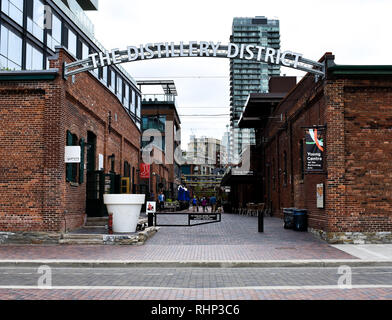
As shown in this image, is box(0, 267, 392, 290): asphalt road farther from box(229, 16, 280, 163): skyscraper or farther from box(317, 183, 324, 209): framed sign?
box(229, 16, 280, 163): skyscraper

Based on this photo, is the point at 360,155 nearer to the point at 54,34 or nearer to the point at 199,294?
the point at 199,294

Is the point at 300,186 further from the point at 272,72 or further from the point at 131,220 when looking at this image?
the point at 272,72

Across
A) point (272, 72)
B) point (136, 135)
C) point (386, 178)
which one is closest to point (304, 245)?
point (386, 178)

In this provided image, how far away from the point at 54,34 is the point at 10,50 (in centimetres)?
659

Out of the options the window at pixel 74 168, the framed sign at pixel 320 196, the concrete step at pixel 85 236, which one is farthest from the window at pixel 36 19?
the framed sign at pixel 320 196

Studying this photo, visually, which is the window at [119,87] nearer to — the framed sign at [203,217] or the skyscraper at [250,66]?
the framed sign at [203,217]

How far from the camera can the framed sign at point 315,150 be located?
15.8m

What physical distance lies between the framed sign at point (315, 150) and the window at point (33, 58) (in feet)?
73.4

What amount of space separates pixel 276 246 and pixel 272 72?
478ft

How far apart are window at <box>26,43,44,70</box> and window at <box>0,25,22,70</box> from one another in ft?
3.33

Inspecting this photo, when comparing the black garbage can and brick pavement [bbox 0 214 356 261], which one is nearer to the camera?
brick pavement [bbox 0 214 356 261]

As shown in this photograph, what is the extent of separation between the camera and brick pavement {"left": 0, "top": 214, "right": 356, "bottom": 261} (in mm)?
12352

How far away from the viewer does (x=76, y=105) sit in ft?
59.3

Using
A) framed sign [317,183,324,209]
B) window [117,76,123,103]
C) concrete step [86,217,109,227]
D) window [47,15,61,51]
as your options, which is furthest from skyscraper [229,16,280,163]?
framed sign [317,183,324,209]
